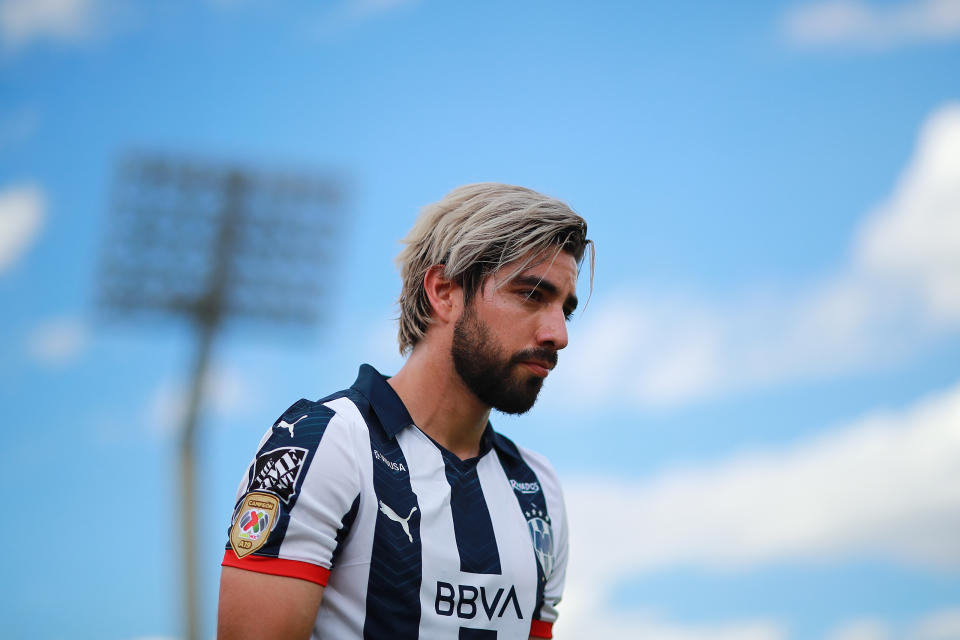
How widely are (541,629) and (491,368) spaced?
99cm


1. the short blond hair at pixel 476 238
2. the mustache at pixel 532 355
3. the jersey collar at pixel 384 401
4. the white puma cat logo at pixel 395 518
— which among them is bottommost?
the white puma cat logo at pixel 395 518

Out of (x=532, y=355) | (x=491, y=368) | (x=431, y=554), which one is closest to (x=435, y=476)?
(x=431, y=554)

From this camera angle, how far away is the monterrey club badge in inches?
102

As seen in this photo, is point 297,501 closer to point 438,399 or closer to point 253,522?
point 253,522

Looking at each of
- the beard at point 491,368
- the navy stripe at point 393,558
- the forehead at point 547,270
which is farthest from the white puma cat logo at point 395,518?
the forehead at point 547,270

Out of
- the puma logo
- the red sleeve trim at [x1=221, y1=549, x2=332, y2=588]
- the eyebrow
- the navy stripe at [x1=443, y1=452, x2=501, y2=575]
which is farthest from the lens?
the eyebrow

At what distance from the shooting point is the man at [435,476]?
8.59ft

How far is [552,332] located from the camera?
3064 millimetres

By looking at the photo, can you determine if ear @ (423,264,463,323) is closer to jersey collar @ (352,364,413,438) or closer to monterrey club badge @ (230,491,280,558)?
jersey collar @ (352,364,413,438)

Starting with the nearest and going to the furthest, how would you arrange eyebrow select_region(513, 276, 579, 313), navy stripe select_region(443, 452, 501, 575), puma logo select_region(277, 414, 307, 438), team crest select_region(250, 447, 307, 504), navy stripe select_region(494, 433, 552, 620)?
team crest select_region(250, 447, 307, 504), puma logo select_region(277, 414, 307, 438), navy stripe select_region(443, 452, 501, 575), eyebrow select_region(513, 276, 579, 313), navy stripe select_region(494, 433, 552, 620)

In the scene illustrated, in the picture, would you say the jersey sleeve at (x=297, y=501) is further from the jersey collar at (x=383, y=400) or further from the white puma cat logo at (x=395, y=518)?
the jersey collar at (x=383, y=400)

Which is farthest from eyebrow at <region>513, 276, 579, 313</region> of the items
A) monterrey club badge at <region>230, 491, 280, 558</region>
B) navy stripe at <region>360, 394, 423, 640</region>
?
monterrey club badge at <region>230, 491, 280, 558</region>

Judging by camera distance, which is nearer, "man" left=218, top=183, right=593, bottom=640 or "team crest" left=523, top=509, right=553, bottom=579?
"man" left=218, top=183, right=593, bottom=640

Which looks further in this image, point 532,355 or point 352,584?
point 532,355
